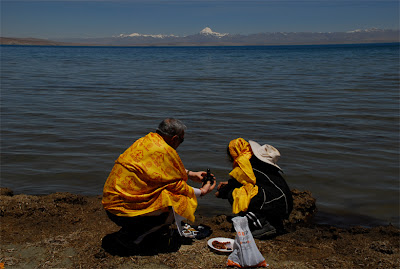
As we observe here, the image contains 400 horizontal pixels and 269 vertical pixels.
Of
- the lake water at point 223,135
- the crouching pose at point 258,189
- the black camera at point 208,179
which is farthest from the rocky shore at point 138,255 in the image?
the lake water at point 223,135

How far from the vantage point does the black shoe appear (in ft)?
14.2

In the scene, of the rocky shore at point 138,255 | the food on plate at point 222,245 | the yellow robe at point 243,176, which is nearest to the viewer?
the rocky shore at point 138,255

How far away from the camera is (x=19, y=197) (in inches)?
208

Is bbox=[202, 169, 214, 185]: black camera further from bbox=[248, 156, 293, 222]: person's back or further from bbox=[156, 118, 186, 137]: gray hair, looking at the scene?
bbox=[156, 118, 186, 137]: gray hair

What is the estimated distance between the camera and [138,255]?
3873mm

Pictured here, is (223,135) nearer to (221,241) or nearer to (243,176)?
(243,176)

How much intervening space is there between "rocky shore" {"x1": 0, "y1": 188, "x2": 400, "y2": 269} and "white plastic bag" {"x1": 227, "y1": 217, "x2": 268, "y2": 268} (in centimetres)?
13

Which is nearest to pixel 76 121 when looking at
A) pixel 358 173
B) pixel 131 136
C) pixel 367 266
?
pixel 131 136

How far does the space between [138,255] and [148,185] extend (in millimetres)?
673

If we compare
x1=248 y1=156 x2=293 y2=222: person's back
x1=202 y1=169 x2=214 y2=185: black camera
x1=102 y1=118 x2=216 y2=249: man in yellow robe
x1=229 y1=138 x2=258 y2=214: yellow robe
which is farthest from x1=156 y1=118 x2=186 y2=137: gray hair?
x1=248 y1=156 x2=293 y2=222: person's back

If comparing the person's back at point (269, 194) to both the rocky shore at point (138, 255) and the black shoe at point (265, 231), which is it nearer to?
the black shoe at point (265, 231)

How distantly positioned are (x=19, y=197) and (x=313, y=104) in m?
10.4

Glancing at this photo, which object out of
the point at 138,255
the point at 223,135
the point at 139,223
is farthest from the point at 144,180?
the point at 223,135

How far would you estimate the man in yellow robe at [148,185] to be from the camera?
3.75m
